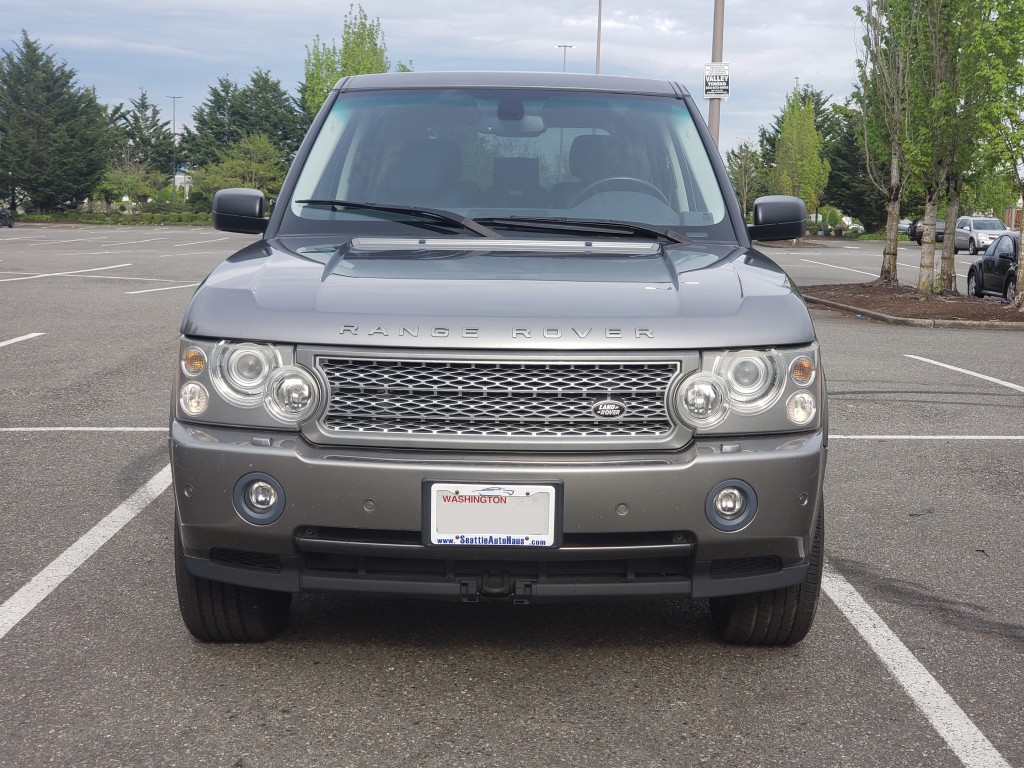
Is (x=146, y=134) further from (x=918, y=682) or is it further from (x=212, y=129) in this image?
(x=918, y=682)

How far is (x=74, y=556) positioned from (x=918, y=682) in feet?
10.7

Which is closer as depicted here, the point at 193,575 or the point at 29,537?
the point at 193,575

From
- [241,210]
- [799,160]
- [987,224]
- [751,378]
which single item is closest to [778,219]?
[751,378]

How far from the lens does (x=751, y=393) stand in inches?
130

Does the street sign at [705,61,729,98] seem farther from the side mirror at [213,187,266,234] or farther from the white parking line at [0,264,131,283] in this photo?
the side mirror at [213,187,266,234]

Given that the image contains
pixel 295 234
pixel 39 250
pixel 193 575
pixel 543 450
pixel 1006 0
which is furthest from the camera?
pixel 39 250

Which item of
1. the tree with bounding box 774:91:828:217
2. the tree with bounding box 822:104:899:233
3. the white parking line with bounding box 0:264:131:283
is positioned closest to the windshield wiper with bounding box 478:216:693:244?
the white parking line with bounding box 0:264:131:283

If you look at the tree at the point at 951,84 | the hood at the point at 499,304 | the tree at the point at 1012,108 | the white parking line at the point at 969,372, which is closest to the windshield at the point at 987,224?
the tree at the point at 951,84

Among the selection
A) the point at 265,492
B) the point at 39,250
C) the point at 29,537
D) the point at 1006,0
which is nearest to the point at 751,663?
the point at 265,492

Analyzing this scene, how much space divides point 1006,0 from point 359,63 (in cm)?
4438

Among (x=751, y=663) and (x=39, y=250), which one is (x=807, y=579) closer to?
(x=751, y=663)

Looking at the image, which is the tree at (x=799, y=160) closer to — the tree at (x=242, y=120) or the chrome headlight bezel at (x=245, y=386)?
the tree at (x=242, y=120)

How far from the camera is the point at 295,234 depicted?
14.2 ft

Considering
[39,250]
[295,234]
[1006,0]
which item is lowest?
[39,250]
